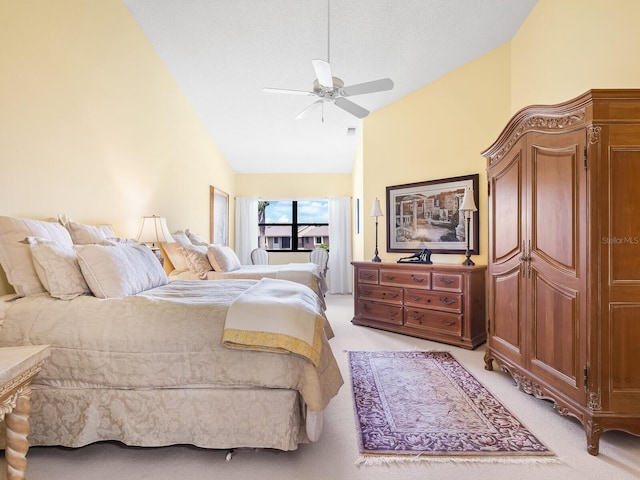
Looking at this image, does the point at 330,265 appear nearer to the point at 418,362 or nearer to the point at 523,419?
the point at 418,362

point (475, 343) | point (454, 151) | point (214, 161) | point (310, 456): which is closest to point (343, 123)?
point (454, 151)

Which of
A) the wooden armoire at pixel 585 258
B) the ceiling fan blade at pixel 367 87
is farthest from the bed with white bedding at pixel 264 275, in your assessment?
the wooden armoire at pixel 585 258

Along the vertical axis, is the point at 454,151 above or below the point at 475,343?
above

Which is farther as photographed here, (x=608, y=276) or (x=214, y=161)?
(x=214, y=161)

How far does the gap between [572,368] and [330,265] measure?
201 inches

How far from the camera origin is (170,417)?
1601mm

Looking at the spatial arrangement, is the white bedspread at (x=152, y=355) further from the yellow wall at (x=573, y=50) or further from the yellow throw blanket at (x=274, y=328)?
the yellow wall at (x=573, y=50)

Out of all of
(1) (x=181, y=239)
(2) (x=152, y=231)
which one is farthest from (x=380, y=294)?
(2) (x=152, y=231)

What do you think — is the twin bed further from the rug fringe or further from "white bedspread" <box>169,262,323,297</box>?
"white bedspread" <box>169,262,323,297</box>

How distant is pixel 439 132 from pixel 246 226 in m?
4.27

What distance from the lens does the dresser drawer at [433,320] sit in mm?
3371

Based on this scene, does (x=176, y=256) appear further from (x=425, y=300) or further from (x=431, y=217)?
(x=431, y=217)

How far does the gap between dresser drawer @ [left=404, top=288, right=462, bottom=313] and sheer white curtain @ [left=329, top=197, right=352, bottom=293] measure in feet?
10.0

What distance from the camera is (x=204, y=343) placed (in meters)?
1.59
